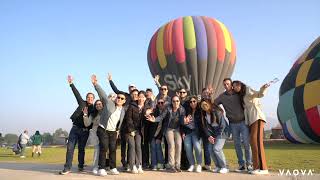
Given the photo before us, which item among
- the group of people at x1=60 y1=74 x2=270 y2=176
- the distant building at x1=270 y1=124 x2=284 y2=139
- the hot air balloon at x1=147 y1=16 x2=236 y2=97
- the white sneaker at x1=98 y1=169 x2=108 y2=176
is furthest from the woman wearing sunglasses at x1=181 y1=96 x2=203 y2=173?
the distant building at x1=270 y1=124 x2=284 y2=139

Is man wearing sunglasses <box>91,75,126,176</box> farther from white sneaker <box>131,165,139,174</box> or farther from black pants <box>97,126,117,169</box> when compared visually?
white sneaker <box>131,165,139,174</box>

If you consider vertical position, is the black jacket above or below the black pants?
above

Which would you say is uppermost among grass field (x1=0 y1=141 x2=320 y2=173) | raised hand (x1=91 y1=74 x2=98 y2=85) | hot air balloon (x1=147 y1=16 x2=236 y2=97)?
hot air balloon (x1=147 y1=16 x2=236 y2=97)

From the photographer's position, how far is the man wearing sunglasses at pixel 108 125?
692 cm

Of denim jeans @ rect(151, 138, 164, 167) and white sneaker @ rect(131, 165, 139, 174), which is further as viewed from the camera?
denim jeans @ rect(151, 138, 164, 167)

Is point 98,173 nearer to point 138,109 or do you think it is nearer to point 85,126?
point 85,126

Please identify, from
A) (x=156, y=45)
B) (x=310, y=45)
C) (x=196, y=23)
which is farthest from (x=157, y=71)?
(x=310, y=45)

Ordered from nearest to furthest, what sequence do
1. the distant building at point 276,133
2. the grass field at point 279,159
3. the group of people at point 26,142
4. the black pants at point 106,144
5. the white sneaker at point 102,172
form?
the white sneaker at point 102,172 < the black pants at point 106,144 < the grass field at point 279,159 < the group of people at point 26,142 < the distant building at point 276,133

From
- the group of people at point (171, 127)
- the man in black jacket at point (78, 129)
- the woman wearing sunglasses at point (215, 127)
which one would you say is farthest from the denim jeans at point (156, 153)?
the man in black jacket at point (78, 129)

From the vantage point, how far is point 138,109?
7.21 meters

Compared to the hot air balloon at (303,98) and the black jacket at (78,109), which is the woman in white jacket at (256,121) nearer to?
the black jacket at (78,109)

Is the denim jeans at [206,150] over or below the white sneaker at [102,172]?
over

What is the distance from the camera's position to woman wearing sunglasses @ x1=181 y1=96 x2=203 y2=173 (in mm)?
7188

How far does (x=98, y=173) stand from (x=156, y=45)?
16925 millimetres
